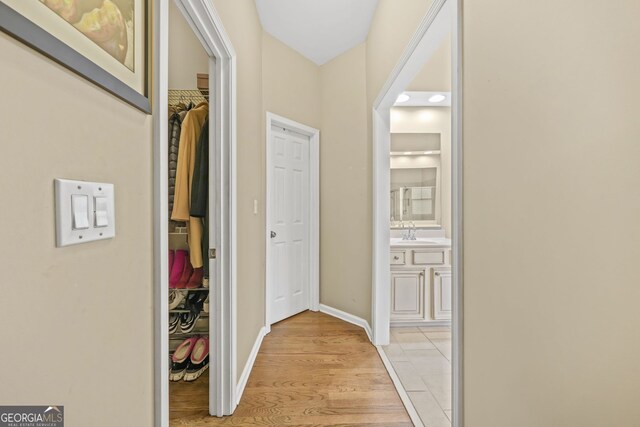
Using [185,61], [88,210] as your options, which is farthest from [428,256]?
[88,210]

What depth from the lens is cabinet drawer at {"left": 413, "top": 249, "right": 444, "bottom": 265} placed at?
120 inches

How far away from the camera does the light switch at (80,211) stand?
0.58m

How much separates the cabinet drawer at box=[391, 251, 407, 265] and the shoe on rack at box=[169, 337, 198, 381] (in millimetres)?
1989

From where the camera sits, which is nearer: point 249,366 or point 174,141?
point 174,141

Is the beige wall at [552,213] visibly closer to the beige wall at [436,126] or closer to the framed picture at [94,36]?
the framed picture at [94,36]

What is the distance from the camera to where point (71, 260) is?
0.59 m

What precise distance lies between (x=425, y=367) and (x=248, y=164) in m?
2.10

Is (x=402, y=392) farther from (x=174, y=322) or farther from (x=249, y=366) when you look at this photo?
(x=174, y=322)

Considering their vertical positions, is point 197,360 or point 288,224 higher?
point 288,224

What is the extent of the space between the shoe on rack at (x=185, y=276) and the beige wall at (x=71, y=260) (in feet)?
4.42

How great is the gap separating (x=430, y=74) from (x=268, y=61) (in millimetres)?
1786

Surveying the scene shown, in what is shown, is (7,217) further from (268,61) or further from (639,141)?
(268,61)

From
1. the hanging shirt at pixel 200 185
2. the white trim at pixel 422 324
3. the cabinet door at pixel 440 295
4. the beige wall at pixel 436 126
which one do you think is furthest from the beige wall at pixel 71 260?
the beige wall at pixel 436 126

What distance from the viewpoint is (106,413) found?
2.29 ft
